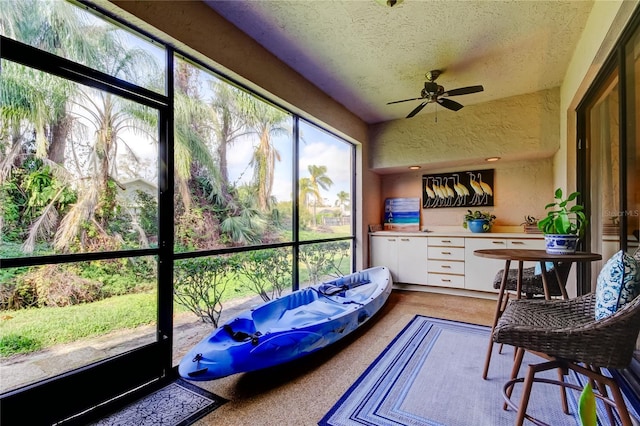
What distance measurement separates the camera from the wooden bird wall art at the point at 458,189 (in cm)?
451

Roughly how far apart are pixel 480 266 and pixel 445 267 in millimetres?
453

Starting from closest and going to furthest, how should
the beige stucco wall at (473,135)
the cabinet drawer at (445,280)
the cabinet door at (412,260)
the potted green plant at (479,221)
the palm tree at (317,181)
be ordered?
1. the beige stucco wall at (473,135)
2. the palm tree at (317,181)
3. the cabinet drawer at (445,280)
4. the potted green plant at (479,221)
5. the cabinet door at (412,260)

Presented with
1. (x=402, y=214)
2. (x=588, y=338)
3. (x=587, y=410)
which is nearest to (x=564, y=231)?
(x=588, y=338)

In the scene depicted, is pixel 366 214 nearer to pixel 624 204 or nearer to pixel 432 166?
pixel 432 166

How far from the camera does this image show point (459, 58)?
9.58 ft

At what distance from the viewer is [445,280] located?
4184mm

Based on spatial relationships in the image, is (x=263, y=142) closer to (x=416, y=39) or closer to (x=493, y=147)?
(x=416, y=39)

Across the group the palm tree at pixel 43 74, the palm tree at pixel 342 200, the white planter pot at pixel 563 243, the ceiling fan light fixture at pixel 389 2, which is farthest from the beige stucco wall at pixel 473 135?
the palm tree at pixel 43 74

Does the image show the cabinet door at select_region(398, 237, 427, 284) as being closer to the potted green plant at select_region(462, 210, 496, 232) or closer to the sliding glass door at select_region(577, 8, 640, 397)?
the potted green plant at select_region(462, 210, 496, 232)

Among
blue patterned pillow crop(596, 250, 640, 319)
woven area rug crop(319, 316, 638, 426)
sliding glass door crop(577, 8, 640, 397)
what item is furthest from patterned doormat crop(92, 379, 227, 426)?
sliding glass door crop(577, 8, 640, 397)

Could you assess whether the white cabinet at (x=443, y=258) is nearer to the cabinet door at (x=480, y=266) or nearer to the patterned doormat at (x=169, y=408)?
the cabinet door at (x=480, y=266)

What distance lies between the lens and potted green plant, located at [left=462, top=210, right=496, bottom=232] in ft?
13.9

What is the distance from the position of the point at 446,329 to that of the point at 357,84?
115 inches

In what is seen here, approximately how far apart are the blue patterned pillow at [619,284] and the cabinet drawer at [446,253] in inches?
116
